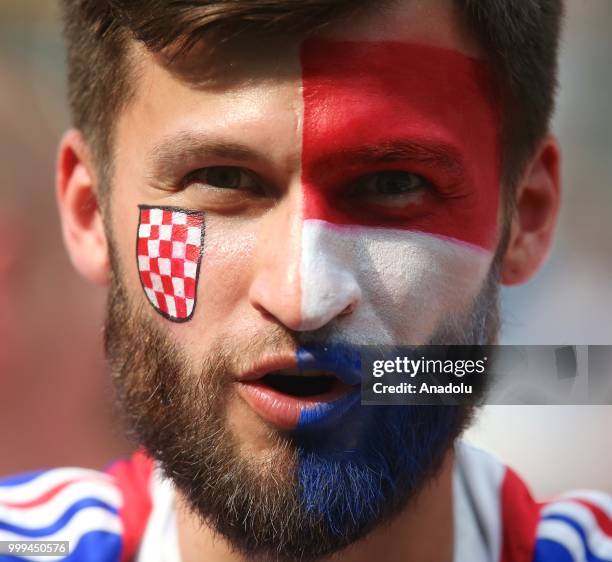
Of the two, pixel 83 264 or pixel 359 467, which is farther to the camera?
pixel 83 264

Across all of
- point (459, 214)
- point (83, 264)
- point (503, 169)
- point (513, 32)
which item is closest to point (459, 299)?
point (459, 214)

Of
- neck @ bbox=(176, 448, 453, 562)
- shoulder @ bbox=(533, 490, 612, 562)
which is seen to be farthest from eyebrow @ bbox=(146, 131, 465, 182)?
shoulder @ bbox=(533, 490, 612, 562)

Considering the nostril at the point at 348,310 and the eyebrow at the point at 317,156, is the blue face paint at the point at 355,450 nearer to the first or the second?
the nostril at the point at 348,310

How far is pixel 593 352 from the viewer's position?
1540 millimetres

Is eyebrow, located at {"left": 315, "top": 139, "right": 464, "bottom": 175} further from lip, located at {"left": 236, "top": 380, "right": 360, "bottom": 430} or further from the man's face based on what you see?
lip, located at {"left": 236, "top": 380, "right": 360, "bottom": 430}

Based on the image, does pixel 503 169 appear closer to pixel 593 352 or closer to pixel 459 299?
pixel 459 299

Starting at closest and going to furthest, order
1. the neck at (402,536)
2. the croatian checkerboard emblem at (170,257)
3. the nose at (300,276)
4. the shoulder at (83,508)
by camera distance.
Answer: the nose at (300,276), the croatian checkerboard emblem at (170,257), the neck at (402,536), the shoulder at (83,508)

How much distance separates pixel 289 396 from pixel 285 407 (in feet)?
0.06

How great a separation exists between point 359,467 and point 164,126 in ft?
2.15

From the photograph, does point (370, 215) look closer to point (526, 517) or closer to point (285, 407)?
point (285, 407)

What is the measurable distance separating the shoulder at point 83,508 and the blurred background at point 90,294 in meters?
0.09

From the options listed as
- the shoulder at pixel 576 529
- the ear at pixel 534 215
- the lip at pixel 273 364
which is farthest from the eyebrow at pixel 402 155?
the shoulder at pixel 576 529

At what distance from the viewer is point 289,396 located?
1398mm

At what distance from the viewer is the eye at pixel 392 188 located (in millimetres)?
1420
